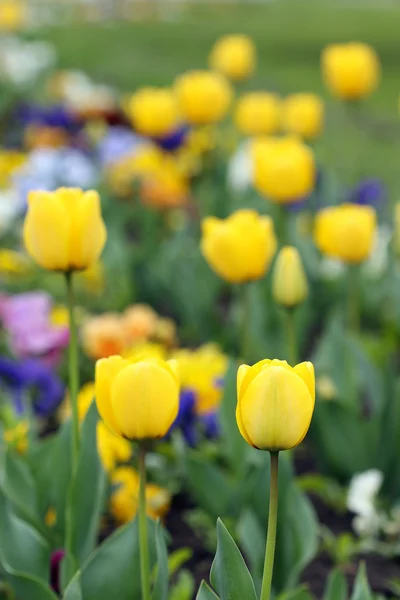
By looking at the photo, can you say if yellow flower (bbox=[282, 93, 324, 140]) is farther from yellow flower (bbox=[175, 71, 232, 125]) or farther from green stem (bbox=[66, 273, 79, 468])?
green stem (bbox=[66, 273, 79, 468])

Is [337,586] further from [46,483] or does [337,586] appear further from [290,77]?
[290,77]

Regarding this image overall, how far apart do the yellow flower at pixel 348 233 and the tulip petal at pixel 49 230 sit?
2.56 ft

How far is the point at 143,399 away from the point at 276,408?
0.51ft

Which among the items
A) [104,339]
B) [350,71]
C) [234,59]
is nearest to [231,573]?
[104,339]

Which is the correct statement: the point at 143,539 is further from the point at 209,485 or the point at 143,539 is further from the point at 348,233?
the point at 348,233

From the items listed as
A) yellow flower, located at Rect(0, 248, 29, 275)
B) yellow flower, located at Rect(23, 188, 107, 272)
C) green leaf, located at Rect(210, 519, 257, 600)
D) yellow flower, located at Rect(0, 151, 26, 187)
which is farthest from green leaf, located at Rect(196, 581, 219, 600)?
yellow flower, located at Rect(0, 151, 26, 187)

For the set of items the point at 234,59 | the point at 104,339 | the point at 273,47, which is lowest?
the point at 273,47

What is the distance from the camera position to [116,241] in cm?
279

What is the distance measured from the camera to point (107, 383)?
39.3 inches

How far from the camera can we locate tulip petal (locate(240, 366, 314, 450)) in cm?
87

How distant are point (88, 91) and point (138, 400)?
4776 millimetres

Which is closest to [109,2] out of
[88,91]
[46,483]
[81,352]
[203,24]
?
[203,24]

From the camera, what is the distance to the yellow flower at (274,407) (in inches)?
34.1

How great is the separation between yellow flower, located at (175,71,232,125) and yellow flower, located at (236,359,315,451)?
238cm
